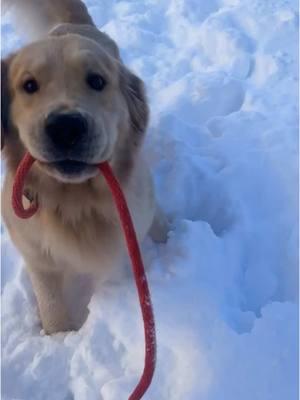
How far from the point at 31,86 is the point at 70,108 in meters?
0.32

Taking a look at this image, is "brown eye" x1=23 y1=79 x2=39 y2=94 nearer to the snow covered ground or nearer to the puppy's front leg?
the puppy's front leg

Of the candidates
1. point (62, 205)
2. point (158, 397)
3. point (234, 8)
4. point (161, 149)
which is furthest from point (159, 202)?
point (234, 8)

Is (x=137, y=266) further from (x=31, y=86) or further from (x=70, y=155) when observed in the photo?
(x=31, y=86)

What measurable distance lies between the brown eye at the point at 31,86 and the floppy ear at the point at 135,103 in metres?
0.44

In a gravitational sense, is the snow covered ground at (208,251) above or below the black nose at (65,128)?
below

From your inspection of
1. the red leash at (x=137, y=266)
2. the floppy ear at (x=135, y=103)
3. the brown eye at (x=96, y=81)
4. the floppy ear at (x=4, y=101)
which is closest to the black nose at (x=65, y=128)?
the red leash at (x=137, y=266)

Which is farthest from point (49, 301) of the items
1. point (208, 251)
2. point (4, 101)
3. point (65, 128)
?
point (65, 128)

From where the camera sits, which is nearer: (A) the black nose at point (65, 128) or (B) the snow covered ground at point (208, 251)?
(A) the black nose at point (65, 128)

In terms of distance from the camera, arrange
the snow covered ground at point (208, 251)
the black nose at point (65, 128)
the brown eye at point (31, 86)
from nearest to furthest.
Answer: the black nose at point (65, 128), the brown eye at point (31, 86), the snow covered ground at point (208, 251)

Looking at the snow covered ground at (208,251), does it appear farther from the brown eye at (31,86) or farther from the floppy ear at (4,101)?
the brown eye at (31,86)

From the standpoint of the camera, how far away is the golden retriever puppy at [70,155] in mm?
1902

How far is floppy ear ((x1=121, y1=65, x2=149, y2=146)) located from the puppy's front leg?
0.68m

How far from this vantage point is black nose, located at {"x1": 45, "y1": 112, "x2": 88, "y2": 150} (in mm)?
1819

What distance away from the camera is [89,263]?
2.46 metres
